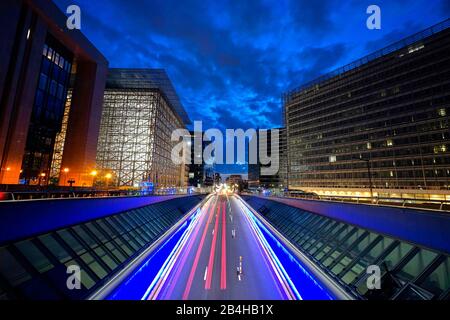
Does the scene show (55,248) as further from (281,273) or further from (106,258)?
(281,273)

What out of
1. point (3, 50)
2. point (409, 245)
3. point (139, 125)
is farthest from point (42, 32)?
point (409, 245)

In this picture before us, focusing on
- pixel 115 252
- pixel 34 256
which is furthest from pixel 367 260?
pixel 34 256

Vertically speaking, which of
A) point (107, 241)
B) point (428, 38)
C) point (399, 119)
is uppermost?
point (428, 38)

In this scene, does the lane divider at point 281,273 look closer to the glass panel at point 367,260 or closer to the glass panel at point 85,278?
the glass panel at point 367,260

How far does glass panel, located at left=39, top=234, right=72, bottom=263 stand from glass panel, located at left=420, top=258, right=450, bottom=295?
15.3 metres

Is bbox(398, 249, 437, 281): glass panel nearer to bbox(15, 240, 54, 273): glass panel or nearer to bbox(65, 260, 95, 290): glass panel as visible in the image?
bbox(65, 260, 95, 290): glass panel

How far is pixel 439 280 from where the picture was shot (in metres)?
8.21

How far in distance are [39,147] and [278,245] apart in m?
43.6

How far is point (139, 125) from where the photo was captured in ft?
235

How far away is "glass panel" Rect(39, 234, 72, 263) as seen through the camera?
992cm

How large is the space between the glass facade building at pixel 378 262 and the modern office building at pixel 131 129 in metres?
60.2

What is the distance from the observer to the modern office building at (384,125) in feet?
184

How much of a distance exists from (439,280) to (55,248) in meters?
16.4

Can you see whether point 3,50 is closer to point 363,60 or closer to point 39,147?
point 39,147
